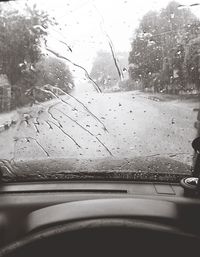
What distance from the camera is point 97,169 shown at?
276 centimetres

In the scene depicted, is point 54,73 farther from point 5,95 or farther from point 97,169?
point 97,169

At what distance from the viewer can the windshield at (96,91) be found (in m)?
2.62

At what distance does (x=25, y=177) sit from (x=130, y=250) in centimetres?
130

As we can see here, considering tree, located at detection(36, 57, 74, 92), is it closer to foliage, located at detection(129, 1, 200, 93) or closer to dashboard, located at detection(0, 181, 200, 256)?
foliage, located at detection(129, 1, 200, 93)

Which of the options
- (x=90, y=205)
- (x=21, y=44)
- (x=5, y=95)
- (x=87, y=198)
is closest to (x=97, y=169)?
(x=87, y=198)

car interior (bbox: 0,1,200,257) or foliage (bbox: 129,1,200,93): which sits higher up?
foliage (bbox: 129,1,200,93)

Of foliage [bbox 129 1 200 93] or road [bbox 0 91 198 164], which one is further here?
road [bbox 0 91 198 164]

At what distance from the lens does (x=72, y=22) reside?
270 cm

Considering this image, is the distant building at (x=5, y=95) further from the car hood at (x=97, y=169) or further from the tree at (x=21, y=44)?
the car hood at (x=97, y=169)

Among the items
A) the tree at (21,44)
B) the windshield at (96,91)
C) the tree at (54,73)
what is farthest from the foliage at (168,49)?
Result: the tree at (21,44)

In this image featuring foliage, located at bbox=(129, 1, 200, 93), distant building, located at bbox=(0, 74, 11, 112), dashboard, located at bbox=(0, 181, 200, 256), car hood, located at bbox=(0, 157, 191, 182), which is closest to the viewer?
dashboard, located at bbox=(0, 181, 200, 256)

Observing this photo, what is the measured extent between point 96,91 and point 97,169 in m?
0.61

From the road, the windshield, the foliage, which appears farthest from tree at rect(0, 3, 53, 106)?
the foliage

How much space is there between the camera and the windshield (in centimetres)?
262
